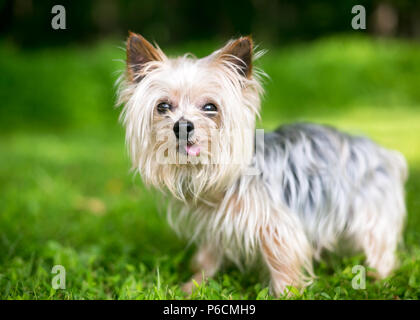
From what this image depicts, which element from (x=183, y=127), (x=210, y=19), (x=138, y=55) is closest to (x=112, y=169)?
(x=138, y=55)

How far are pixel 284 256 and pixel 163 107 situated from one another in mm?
1243

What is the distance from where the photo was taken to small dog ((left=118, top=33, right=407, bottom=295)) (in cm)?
263

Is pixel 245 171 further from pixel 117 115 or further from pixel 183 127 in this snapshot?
pixel 117 115

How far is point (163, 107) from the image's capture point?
269 centimetres

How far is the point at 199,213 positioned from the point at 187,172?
1.29 ft

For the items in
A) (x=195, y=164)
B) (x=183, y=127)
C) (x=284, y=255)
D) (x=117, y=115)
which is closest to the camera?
(x=183, y=127)

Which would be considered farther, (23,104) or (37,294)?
(23,104)

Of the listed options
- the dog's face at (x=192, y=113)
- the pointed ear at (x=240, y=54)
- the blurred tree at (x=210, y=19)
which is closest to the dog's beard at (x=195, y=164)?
the dog's face at (x=192, y=113)

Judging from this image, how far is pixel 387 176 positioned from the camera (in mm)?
3146

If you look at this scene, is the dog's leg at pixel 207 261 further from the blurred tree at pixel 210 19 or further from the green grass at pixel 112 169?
the blurred tree at pixel 210 19

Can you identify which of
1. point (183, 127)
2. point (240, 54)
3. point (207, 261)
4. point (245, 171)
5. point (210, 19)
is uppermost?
point (210, 19)

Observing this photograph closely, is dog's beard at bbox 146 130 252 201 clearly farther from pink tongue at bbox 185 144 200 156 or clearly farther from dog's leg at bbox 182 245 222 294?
dog's leg at bbox 182 245 222 294
